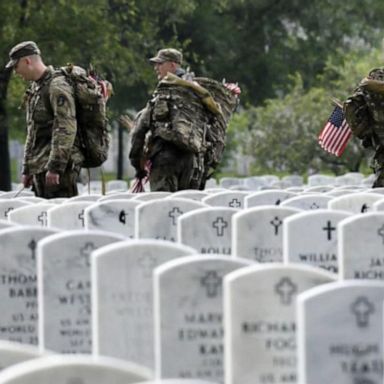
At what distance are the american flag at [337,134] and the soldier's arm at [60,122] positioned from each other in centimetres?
508

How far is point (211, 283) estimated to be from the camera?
23.0ft

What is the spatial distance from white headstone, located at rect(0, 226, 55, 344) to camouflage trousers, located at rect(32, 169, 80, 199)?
618 centimetres

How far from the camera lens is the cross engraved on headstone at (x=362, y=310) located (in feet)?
21.0

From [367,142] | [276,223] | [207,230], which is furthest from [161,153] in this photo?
[276,223]

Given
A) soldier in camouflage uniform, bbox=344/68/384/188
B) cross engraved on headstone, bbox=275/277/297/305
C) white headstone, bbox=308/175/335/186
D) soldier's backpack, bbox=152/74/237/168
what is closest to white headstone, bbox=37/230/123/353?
cross engraved on headstone, bbox=275/277/297/305

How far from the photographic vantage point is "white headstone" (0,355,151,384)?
5488 mm

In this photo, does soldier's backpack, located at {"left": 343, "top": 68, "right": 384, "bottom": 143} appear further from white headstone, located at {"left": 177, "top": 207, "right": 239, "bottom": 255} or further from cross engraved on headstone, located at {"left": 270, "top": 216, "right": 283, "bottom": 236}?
cross engraved on headstone, located at {"left": 270, "top": 216, "right": 283, "bottom": 236}

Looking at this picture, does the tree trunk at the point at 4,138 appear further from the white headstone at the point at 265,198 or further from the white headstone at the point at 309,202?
the white headstone at the point at 309,202

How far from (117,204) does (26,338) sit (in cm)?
299

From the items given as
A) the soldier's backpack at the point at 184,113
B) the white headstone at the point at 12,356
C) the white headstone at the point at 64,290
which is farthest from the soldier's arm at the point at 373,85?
the white headstone at the point at 12,356

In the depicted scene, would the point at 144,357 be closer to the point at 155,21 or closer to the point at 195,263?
the point at 195,263

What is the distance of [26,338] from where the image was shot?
8.55m

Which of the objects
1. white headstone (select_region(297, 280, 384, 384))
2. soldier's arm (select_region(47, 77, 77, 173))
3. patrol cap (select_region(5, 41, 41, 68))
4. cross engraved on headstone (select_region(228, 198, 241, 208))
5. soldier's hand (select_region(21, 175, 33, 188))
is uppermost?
patrol cap (select_region(5, 41, 41, 68))

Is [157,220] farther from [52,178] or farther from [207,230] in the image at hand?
[52,178]
